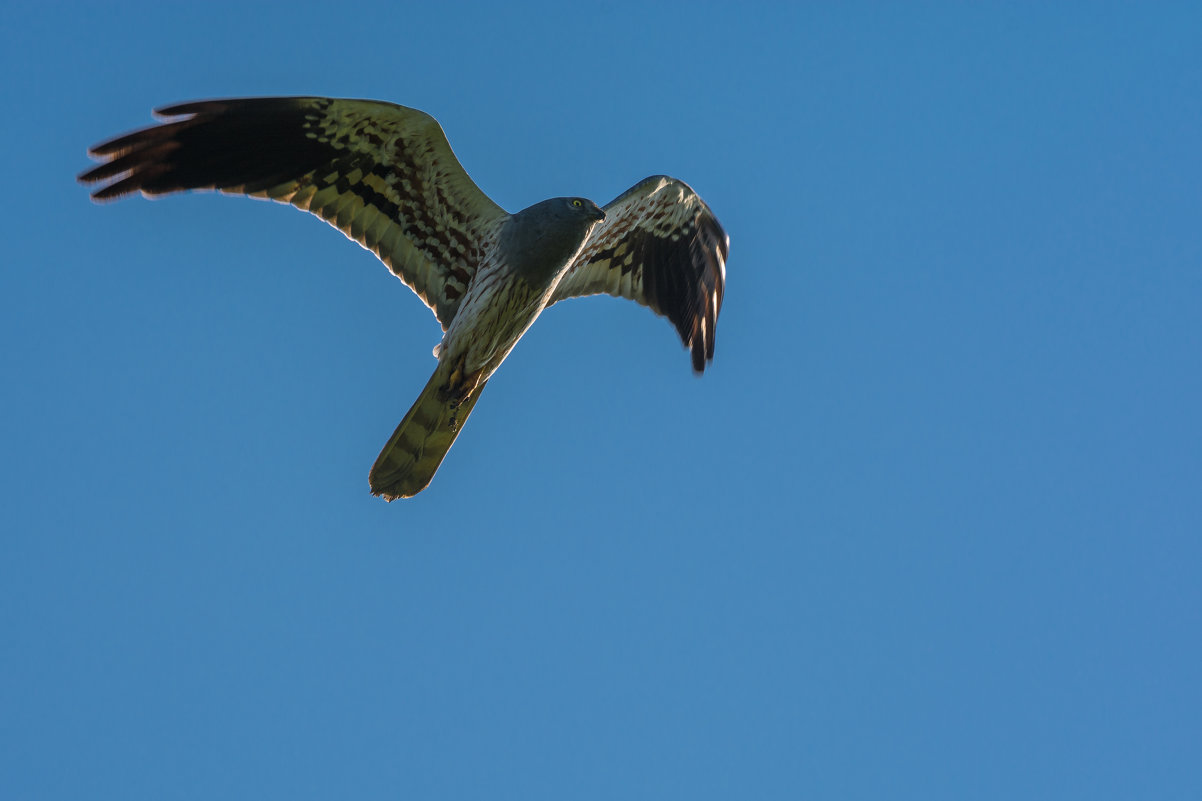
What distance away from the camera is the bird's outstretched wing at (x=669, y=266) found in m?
8.88

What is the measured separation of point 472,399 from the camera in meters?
7.69

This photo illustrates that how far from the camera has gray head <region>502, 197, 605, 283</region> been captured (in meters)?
7.46

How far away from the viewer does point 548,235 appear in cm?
745

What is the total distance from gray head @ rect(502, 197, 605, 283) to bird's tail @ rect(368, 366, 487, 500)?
100cm

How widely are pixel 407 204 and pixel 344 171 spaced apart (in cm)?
53

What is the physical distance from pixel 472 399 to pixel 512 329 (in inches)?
23.9

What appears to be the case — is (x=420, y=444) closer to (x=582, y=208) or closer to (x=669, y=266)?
(x=582, y=208)

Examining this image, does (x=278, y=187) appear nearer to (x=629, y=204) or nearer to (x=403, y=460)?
(x=403, y=460)

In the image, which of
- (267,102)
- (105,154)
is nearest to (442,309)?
(267,102)

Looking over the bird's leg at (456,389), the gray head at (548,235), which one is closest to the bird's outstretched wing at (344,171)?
the gray head at (548,235)

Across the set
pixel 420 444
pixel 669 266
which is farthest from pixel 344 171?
pixel 669 266

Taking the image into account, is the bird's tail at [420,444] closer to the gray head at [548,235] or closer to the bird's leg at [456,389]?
the bird's leg at [456,389]

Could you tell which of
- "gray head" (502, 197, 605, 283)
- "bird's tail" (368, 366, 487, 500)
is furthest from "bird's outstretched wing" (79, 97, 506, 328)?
"bird's tail" (368, 366, 487, 500)

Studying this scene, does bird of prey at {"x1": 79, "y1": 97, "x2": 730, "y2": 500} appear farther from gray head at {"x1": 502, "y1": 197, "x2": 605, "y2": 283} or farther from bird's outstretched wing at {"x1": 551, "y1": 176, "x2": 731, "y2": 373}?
bird's outstretched wing at {"x1": 551, "y1": 176, "x2": 731, "y2": 373}
